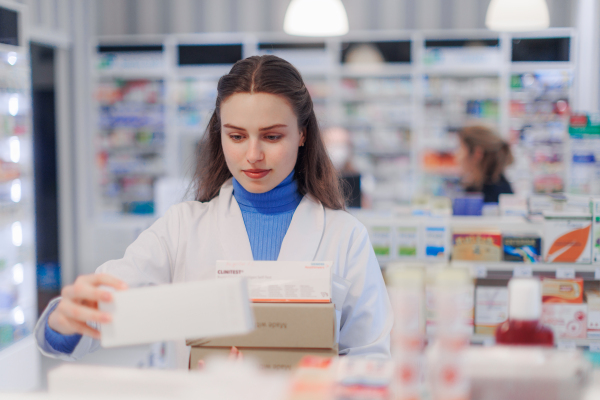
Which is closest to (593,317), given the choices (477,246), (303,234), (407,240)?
(477,246)

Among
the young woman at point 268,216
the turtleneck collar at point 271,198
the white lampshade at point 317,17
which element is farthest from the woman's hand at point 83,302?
the white lampshade at point 317,17

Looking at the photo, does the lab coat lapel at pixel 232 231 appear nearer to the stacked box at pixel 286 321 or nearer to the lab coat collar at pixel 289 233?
the lab coat collar at pixel 289 233

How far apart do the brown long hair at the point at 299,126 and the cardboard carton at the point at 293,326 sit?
60cm

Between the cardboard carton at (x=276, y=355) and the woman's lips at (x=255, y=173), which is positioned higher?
the woman's lips at (x=255, y=173)

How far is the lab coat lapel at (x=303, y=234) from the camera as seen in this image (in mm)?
1431

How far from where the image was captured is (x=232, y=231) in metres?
1.48

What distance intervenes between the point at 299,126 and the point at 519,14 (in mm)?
3325

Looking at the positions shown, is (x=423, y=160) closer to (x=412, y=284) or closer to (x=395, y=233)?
(x=395, y=233)

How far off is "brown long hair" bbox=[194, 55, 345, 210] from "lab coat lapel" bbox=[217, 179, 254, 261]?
0.13 m

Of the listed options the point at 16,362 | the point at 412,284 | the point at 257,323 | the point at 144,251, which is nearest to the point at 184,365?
the point at 144,251

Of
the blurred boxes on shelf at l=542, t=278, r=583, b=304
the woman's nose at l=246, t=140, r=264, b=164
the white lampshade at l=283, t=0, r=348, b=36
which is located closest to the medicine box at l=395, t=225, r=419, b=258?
the blurred boxes on shelf at l=542, t=278, r=583, b=304

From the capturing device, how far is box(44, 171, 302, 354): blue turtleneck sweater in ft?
4.94

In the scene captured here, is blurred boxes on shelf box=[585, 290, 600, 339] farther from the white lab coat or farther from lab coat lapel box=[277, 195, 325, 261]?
lab coat lapel box=[277, 195, 325, 261]

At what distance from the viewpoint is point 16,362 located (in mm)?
3869
